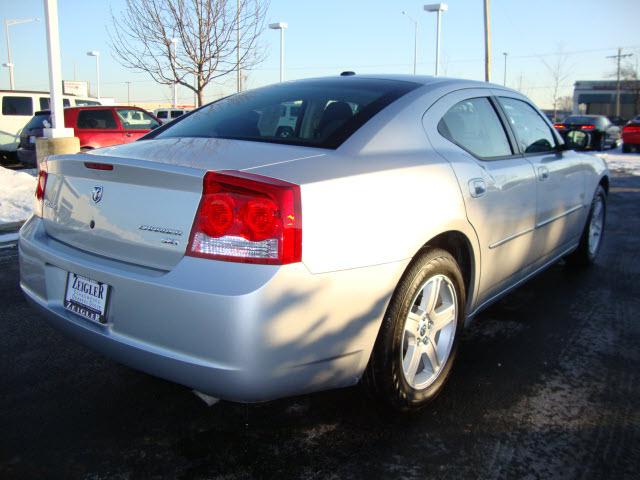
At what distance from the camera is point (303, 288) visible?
80.0 inches

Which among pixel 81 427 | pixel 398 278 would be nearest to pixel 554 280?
pixel 398 278

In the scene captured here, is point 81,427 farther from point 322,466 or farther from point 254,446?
point 322,466

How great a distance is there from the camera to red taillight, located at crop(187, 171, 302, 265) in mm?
2004

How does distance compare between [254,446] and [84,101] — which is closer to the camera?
[254,446]

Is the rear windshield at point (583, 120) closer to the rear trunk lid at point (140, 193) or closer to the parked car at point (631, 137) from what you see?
the parked car at point (631, 137)

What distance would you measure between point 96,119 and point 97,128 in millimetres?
233

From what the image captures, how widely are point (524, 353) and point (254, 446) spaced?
5.80ft

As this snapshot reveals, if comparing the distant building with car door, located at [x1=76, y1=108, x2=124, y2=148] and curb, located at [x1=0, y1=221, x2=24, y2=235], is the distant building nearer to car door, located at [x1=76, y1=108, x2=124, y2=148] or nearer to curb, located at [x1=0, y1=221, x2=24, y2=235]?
car door, located at [x1=76, y1=108, x2=124, y2=148]

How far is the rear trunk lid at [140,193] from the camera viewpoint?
2137mm

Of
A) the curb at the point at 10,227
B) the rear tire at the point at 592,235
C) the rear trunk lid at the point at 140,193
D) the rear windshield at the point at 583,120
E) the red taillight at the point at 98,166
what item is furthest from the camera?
the rear windshield at the point at 583,120

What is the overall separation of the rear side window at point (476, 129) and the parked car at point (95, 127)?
10.5 m

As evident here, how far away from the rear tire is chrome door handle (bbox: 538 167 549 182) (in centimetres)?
143

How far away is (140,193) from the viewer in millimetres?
2246

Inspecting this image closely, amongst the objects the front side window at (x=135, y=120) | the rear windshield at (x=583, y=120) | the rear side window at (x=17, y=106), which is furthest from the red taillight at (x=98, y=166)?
the rear windshield at (x=583, y=120)
